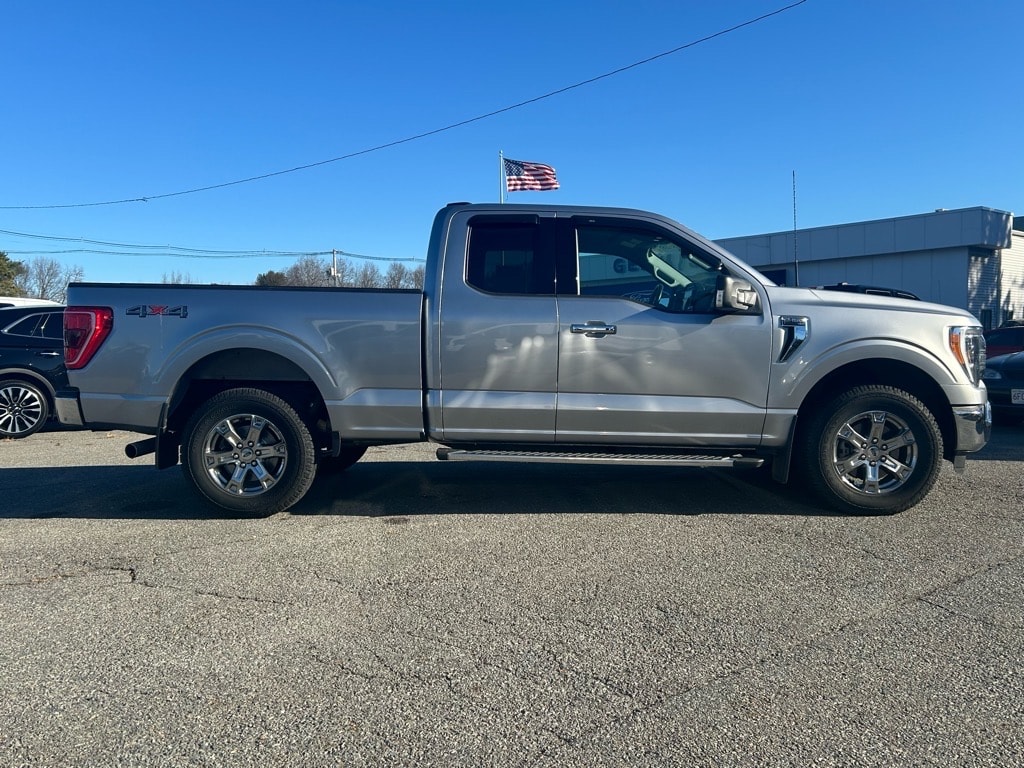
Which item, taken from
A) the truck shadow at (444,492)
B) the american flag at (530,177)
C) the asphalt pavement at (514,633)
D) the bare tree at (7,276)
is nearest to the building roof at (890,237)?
the american flag at (530,177)

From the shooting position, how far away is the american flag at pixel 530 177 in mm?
23062

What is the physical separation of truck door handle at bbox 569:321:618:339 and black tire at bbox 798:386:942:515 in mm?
1592

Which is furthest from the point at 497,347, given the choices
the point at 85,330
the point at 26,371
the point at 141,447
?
the point at 26,371

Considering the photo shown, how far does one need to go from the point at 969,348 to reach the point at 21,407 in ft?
34.8

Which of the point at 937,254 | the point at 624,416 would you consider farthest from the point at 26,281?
the point at 624,416

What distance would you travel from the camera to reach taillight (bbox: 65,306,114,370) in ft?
16.9

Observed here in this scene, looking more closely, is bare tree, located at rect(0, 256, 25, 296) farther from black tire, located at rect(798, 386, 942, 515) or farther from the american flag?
black tire, located at rect(798, 386, 942, 515)

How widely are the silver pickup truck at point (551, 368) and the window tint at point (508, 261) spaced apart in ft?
0.05

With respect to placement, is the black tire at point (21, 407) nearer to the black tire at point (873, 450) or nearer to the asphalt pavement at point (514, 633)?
the asphalt pavement at point (514, 633)

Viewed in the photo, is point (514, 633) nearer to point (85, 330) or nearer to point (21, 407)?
point (85, 330)

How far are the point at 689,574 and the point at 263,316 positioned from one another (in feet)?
10.7

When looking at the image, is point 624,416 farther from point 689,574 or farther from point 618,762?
point 618,762

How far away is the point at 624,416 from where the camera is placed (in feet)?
16.9

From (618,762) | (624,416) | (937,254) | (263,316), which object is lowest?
(618,762)
